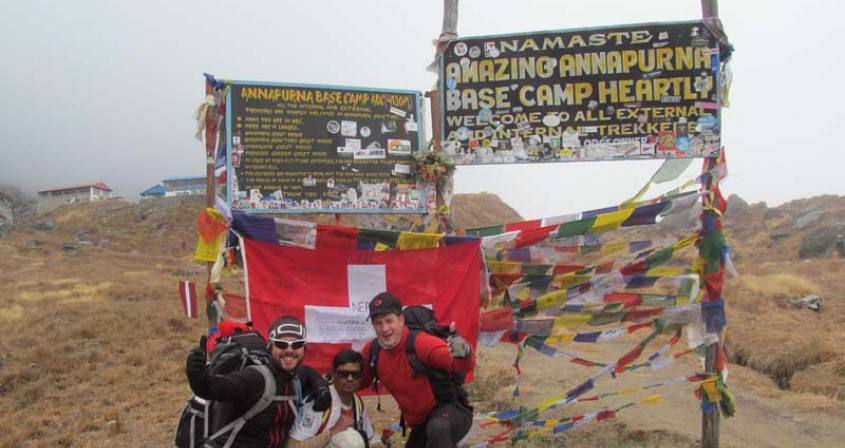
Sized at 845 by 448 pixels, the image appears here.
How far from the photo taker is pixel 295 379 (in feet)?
13.3

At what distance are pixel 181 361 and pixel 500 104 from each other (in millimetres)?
9936

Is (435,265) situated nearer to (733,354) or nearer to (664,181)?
(664,181)

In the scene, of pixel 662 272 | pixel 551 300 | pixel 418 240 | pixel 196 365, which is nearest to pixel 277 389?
pixel 196 365

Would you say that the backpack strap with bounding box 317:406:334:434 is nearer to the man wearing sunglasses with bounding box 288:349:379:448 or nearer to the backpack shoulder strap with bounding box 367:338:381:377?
the man wearing sunglasses with bounding box 288:349:379:448

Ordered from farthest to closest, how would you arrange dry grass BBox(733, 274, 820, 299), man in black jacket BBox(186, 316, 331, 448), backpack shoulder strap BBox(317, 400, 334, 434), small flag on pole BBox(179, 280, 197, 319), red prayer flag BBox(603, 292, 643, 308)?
dry grass BBox(733, 274, 820, 299)
red prayer flag BBox(603, 292, 643, 308)
small flag on pole BBox(179, 280, 197, 319)
backpack shoulder strap BBox(317, 400, 334, 434)
man in black jacket BBox(186, 316, 331, 448)

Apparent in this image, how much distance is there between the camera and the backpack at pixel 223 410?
368cm

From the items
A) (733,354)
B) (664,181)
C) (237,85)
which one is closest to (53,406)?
(237,85)

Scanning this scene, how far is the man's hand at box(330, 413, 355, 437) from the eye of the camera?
13.8ft

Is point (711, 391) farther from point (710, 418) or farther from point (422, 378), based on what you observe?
point (422, 378)

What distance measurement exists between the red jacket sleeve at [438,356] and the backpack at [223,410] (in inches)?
37.6

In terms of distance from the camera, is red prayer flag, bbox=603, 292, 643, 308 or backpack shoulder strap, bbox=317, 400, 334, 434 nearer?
backpack shoulder strap, bbox=317, 400, 334, 434

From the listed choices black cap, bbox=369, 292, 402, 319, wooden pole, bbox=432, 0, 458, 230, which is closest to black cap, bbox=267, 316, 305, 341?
black cap, bbox=369, 292, 402, 319

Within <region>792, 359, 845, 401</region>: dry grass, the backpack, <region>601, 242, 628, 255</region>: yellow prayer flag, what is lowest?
<region>792, 359, 845, 401</region>: dry grass

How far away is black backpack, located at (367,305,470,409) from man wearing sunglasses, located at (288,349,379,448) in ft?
0.57
